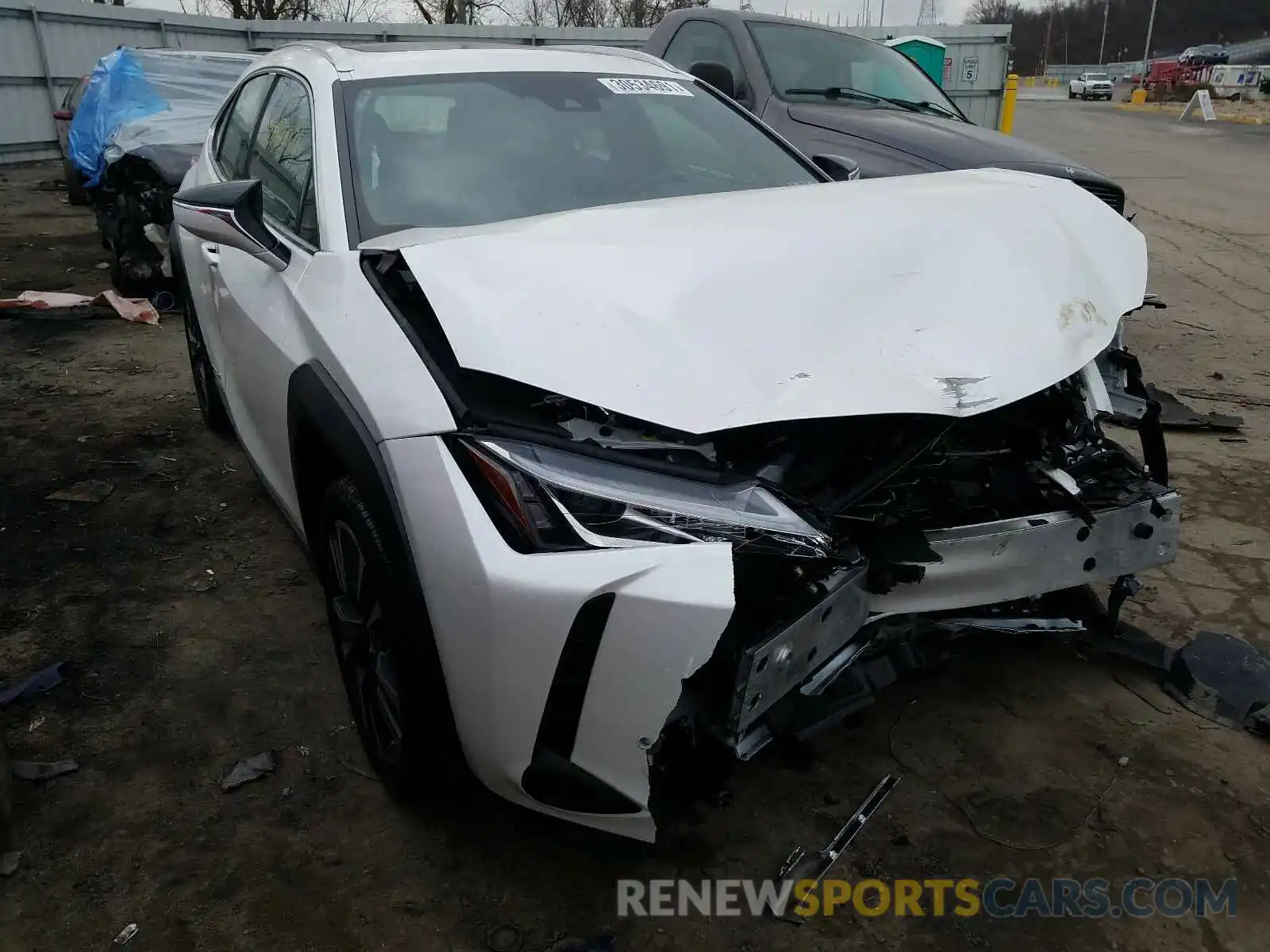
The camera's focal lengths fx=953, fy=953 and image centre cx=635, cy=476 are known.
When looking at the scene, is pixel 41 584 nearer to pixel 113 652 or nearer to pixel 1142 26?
pixel 113 652

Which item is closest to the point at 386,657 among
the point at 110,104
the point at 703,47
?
the point at 703,47

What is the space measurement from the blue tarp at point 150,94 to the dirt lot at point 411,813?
5.05 metres

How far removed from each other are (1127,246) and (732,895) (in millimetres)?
1952

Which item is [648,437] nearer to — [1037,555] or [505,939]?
[1037,555]

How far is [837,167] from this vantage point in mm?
3365

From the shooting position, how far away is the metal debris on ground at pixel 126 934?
77.1 inches

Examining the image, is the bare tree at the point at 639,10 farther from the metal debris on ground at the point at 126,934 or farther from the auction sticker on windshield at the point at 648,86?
the metal debris on ground at the point at 126,934

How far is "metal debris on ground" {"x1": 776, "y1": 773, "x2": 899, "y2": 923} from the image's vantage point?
2086 millimetres

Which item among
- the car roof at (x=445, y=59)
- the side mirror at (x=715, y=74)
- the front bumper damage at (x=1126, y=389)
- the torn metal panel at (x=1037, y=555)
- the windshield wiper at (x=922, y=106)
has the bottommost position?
the torn metal panel at (x=1037, y=555)

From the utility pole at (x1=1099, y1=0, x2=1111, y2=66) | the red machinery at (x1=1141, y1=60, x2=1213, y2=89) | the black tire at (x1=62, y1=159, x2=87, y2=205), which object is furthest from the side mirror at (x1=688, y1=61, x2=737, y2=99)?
the utility pole at (x1=1099, y1=0, x2=1111, y2=66)

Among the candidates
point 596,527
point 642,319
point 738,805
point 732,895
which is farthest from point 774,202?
point 732,895

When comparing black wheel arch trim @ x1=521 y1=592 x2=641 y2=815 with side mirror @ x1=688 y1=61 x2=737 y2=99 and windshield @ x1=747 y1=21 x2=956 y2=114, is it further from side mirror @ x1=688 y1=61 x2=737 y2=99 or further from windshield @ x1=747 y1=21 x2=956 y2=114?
windshield @ x1=747 y1=21 x2=956 y2=114

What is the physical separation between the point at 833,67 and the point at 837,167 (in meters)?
3.31

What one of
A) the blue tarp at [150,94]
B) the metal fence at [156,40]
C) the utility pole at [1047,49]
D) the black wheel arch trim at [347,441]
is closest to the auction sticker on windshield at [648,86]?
the black wheel arch trim at [347,441]
